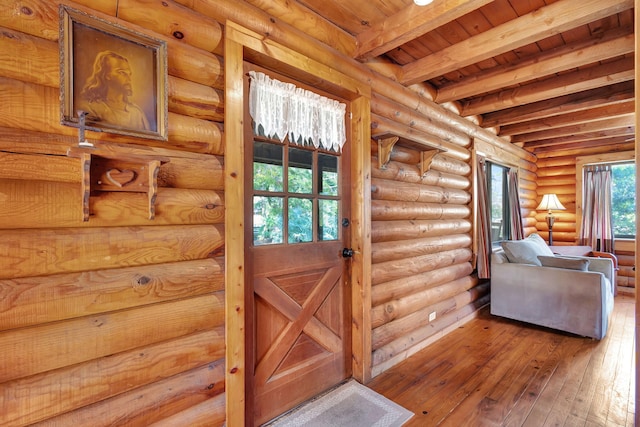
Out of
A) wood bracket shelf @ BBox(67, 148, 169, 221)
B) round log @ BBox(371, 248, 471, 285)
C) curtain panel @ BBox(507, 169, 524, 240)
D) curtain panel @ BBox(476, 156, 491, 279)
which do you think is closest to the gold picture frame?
wood bracket shelf @ BBox(67, 148, 169, 221)

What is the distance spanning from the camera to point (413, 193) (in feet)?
9.34

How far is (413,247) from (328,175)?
123 centimetres

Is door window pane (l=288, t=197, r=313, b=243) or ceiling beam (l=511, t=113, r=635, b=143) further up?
ceiling beam (l=511, t=113, r=635, b=143)

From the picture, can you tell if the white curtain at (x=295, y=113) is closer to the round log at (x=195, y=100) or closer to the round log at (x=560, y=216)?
the round log at (x=195, y=100)

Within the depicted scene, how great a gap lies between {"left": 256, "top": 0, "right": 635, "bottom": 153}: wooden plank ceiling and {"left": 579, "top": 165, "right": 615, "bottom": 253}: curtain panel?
2.02 meters

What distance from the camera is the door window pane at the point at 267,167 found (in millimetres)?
1794

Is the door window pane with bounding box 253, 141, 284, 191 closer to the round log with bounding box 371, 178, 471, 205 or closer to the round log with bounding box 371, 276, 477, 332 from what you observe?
the round log with bounding box 371, 178, 471, 205

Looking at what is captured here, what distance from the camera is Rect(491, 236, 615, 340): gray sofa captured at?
295cm

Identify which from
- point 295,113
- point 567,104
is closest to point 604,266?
point 567,104

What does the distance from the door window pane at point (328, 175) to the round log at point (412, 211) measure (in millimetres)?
414

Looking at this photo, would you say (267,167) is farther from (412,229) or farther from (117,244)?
(412,229)

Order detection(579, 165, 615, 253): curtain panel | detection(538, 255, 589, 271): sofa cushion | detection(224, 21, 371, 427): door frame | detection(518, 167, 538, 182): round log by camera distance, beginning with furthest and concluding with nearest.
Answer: detection(518, 167, 538, 182): round log → detection(579, 165, 615, 253): curtain panel → detection(538, 255, 589, 271): sofa cushion → detection(224, 21, 371, 427): door frame

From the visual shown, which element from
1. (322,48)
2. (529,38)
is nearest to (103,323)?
(322,48)

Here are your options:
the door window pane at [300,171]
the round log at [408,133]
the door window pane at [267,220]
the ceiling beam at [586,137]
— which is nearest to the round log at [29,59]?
the door window pane at [267,220]
